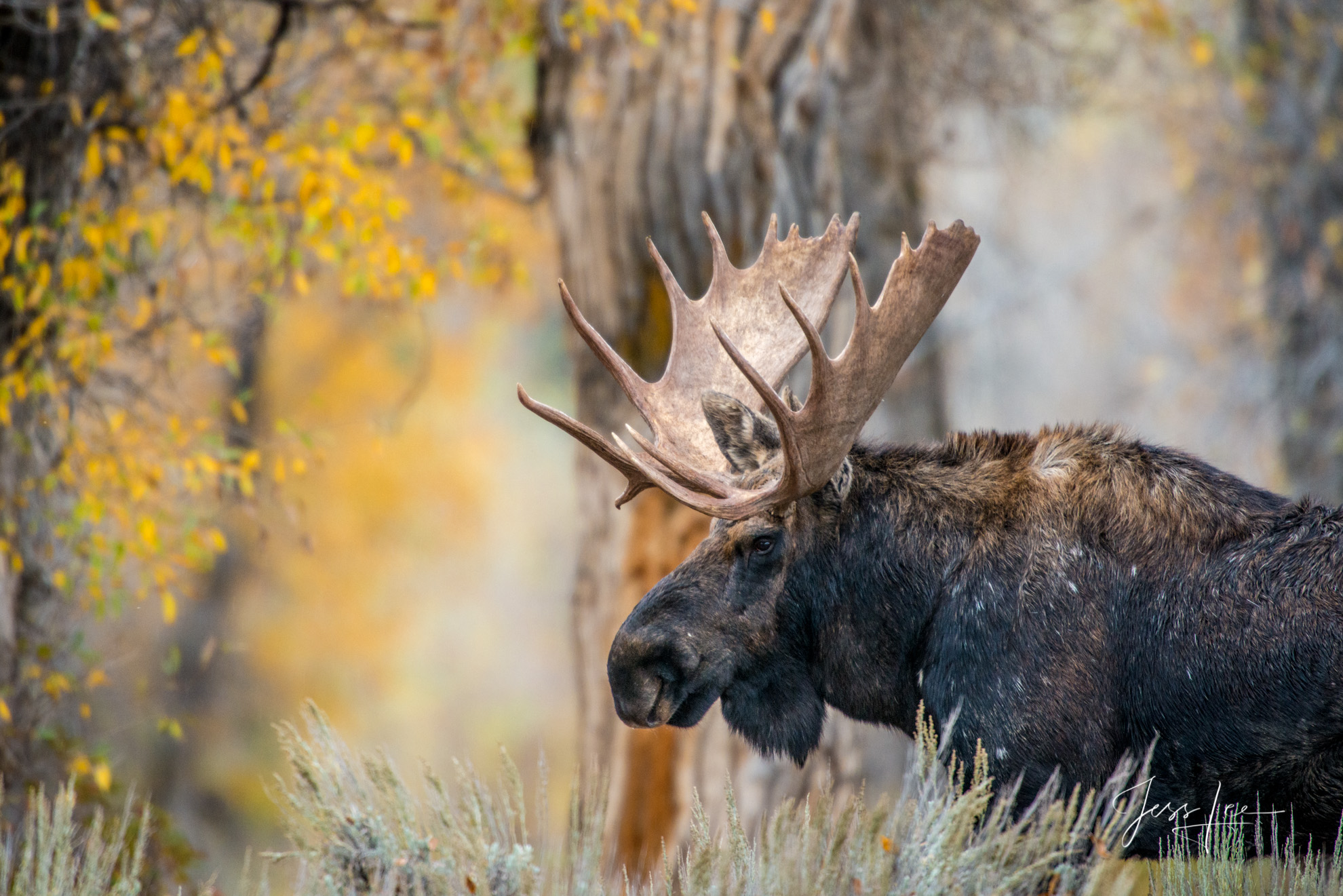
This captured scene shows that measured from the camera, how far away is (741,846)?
3.10 m

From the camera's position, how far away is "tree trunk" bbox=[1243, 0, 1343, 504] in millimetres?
10078

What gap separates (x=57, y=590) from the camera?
530cm

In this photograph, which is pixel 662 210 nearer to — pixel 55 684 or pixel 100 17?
pixel 100 17

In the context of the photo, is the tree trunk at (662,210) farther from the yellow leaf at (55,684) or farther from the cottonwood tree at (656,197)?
the yellow leaf at (55,684)

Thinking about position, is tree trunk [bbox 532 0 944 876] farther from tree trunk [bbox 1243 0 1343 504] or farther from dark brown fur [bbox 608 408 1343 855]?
tree trunk [bbox 1243 0 1343 504]

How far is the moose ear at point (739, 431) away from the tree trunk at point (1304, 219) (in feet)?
25.6

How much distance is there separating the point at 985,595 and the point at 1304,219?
28.2 feet

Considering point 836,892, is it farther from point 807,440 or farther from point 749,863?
point 807,440

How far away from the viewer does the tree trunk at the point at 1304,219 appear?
10078 mm

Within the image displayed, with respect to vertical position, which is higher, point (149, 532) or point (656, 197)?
point (656, 197)

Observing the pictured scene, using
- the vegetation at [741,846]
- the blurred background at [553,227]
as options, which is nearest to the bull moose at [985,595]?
the vegetation at [741,846]

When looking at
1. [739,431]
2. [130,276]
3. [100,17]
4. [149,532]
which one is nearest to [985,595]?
[739,431]
